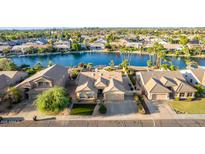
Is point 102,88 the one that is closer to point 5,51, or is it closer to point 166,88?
point 166,88

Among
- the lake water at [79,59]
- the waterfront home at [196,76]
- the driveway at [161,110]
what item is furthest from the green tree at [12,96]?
the lake water at [79,59]

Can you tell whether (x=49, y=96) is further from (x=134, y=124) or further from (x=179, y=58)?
(x=179, y=58)

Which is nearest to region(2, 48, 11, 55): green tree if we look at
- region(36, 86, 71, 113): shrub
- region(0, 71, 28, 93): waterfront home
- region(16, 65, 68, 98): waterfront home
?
region(0, 71, 28, 93): waterfront home

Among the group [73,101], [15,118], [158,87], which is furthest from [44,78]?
[158,87]

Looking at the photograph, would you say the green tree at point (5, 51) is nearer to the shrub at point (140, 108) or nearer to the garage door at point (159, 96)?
the shrub at point (140, 108)

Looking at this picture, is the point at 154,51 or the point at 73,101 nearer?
the point at 73,101

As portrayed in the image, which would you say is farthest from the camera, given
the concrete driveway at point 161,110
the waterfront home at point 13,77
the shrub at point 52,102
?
the waterfront home at point 13,77

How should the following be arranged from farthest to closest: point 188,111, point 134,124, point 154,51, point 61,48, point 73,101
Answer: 1. point 61,48
2. point 154,51
3. point 73,101
4. point 188,111
5. point 134,124
